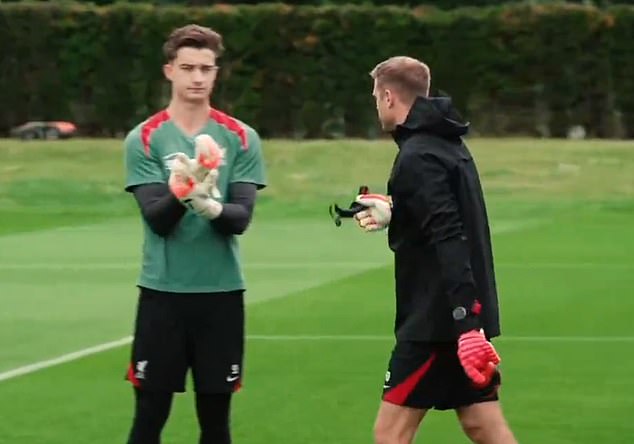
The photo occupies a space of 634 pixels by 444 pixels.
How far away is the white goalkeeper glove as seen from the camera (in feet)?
24.2

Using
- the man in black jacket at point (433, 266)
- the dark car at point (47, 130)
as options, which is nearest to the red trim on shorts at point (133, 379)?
the man in black jacket at point (433, 266)

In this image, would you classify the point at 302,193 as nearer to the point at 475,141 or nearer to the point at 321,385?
the point at 475,141

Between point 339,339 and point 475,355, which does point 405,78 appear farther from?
point 339,339

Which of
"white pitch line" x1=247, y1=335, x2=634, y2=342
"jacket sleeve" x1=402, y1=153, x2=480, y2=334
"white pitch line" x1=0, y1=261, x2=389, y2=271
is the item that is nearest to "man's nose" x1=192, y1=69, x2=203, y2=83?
"jacket sleeve" x1=402, y1=153, x2=480, y2=334

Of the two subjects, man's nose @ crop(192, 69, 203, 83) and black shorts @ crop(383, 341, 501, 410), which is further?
man's nose @ crop(192, 69, 203, 83)

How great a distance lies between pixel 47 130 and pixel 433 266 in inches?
1231

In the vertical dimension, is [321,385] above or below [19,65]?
below

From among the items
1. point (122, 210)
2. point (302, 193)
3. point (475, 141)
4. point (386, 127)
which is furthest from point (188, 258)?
point (475, 141)

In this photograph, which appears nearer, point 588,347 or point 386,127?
point 386,127

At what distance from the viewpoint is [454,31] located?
122 ft

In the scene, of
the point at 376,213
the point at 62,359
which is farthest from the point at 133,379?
the point at 62,359

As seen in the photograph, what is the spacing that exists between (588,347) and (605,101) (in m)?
24.3

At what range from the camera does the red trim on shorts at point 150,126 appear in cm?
772

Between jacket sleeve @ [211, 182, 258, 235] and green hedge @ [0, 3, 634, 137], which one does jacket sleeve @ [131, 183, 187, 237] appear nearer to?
jacket sleeve @ [211, 182, 258, 235]
